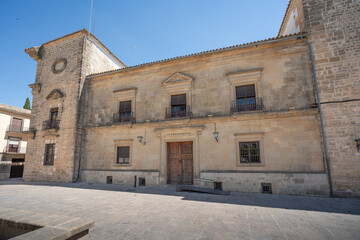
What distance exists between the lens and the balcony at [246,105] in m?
9.77

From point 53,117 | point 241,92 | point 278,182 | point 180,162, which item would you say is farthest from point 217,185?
point 53,117

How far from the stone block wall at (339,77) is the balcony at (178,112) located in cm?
668

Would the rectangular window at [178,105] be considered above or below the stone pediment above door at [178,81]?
below

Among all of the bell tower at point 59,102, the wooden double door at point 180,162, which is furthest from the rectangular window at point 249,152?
the bell tower at point 59,102

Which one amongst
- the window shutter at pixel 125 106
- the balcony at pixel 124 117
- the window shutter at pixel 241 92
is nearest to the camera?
the window shutter at pixel 241 92

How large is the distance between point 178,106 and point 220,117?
2801 millimetres

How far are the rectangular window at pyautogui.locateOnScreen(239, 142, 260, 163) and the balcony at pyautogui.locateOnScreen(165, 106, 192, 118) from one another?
11.6 ft

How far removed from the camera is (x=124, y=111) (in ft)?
41.7

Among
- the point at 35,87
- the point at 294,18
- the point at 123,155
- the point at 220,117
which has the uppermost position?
the point at 294,18

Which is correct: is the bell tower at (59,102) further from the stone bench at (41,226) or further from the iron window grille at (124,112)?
the stone bench at (41,226)

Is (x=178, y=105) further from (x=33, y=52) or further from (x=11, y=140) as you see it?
(x=11, y=140)

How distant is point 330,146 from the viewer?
8.34 metres

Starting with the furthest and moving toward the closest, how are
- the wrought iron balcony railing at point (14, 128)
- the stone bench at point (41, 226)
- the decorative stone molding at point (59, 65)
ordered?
the wrought iron balcony railing at point (14, 128), the decorative stone molding at point (59, 65), the stone bench at point (41, 226)

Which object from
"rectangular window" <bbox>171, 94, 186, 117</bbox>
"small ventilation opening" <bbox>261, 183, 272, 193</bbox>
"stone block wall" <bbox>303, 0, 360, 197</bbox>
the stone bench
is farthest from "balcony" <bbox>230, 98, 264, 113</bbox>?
the stone bench
